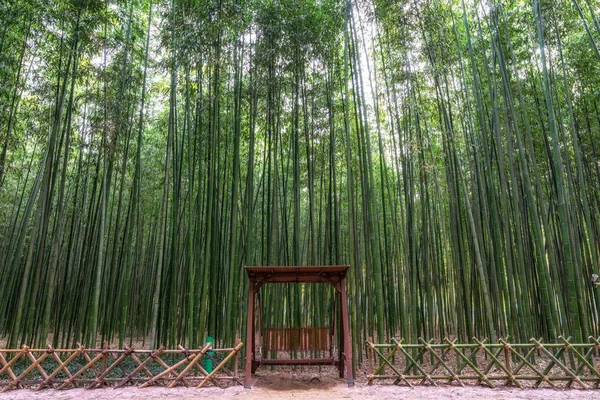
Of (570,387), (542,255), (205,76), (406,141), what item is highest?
(205,76)

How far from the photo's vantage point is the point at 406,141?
566 centimetres

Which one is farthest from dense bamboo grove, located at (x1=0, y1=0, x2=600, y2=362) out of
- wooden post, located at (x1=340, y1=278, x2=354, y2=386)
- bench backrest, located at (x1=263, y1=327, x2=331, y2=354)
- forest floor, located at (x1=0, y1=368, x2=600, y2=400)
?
forest floor, located at (x1=0, y1=368, x2=600, y2=400)

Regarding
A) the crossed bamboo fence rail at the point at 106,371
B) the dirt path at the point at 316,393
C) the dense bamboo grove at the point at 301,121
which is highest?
the dense bamboo grove at the point at 301,121

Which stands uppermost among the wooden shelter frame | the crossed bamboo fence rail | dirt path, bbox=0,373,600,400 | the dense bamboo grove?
the dense bamboo grove

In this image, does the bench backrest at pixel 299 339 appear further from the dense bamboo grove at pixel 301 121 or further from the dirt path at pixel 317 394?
the dirt path at pixel 317 394

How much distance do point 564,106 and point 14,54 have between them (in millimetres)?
7913

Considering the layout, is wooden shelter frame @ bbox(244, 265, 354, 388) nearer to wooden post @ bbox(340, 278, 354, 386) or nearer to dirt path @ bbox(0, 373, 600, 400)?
wooden post @ bbox(340, 278, 354, 386)

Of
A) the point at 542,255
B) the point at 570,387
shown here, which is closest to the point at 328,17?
the point at 542,255

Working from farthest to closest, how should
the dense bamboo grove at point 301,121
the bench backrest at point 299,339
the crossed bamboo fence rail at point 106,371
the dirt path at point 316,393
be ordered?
the dense bamboo grove at point 301,121 → the bench backrest at point 299,339 → the crossed bamboo fence rail at point 106,371 → the dirt path at point 316,393

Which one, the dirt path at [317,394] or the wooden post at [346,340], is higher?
the wooden post at [346,340]

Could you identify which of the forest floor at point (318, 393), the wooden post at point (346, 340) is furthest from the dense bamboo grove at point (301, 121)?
A: the forest floor at point (318, 393)

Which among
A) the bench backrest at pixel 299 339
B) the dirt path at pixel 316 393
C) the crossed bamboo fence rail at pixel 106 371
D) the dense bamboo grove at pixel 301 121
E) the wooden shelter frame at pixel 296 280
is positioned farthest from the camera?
the dense bamboo grove at pixel 301 121

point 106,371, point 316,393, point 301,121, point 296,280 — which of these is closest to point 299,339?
point 296,280

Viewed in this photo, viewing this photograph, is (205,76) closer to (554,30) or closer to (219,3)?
(219,3)
